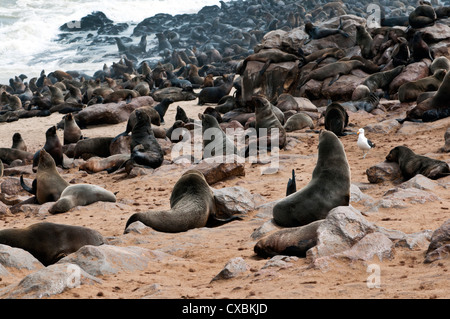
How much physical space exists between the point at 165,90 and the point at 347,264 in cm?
1778

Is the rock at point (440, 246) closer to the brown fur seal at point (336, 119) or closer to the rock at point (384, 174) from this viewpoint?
the rock at point (384, 174)

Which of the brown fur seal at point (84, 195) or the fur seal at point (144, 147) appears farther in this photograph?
the fur seal at point (144, 147)

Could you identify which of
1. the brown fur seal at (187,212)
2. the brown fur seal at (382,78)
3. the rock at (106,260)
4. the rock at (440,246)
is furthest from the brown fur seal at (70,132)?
the rock at (440,246)

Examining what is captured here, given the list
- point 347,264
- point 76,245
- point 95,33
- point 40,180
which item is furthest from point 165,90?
point 95,33

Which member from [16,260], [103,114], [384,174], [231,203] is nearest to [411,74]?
[384,174]

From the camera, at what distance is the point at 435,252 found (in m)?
3.76

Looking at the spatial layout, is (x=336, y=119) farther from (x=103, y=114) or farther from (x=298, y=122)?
(x=103, y=114)

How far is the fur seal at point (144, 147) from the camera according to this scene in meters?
10.4

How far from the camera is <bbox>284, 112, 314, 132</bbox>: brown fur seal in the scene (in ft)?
42.3

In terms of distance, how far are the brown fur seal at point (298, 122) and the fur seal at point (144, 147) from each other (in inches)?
137

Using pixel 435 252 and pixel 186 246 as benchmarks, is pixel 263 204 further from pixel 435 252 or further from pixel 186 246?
pixel 435 252

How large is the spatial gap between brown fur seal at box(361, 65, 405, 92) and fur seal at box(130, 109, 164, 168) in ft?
21.9

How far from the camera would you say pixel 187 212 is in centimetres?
615

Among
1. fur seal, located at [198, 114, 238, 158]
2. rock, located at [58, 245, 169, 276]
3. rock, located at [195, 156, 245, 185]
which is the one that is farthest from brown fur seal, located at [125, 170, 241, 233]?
fur seal, located at [198, 114, 238, 158]
